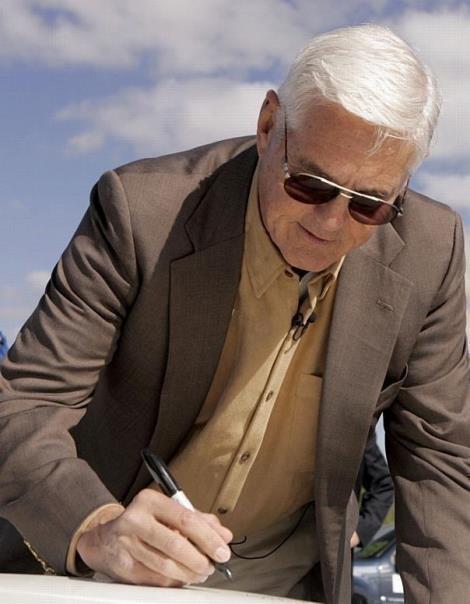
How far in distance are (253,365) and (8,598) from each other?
50.7 inches

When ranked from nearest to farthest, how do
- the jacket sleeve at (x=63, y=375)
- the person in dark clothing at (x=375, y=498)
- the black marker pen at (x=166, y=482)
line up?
1. the black marker pen at (x=166, y=482)
2. the jacket sleeve at (x=63, y=375)
3. the person in dark clothing at (x=375, y=498)

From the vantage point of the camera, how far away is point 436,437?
3.14 m

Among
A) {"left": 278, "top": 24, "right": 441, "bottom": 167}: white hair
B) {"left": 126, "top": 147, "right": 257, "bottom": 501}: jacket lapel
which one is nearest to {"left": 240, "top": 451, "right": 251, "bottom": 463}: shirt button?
{"left": 126, "top": 147, "right": 257, "bottom": 501}: jacket lapel

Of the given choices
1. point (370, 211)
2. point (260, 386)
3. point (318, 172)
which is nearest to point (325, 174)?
point (318, 172)

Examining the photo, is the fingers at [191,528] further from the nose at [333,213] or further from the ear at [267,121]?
the ear at [267,121]

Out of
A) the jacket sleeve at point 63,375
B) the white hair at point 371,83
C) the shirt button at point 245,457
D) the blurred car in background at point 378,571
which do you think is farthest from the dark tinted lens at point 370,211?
the blurred car in background at point 378,571

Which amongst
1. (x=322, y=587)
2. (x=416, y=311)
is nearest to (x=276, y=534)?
(x=322, y=587)

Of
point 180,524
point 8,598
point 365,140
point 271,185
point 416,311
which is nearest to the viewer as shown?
point 8,598

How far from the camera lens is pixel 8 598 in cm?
179

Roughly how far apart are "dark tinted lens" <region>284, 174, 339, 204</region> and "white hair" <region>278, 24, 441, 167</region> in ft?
0.42

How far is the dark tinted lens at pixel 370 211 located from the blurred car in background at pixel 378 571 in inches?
237

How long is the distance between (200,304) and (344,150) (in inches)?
21.9

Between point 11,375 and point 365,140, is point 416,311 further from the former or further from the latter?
point 11,375

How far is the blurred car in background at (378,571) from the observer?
8.70 m
